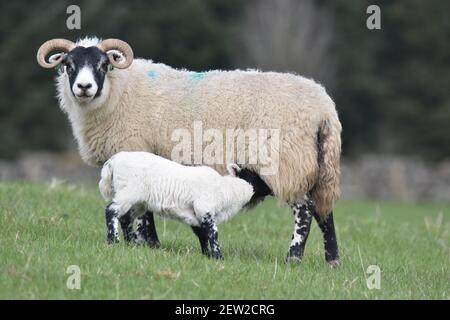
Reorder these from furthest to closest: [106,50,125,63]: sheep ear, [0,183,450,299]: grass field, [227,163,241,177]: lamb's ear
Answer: [106,50,125,63]: sheep ear
[227,163,241,177]: lamb's ear
[0,183,450,299]: grass field

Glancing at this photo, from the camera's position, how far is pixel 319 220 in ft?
36.0

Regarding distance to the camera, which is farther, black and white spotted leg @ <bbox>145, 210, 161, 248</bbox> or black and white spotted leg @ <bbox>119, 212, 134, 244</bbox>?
black and white spotted leg @ <bbox>145, 210, 161, 248</bbox>

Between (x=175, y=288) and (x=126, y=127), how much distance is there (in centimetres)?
296

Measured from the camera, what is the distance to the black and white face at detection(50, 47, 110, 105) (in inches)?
416

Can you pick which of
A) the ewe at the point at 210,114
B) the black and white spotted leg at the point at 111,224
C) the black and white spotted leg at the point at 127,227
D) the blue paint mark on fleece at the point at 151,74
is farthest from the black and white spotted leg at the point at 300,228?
the blue paint mark on fleece at the point at 151,74

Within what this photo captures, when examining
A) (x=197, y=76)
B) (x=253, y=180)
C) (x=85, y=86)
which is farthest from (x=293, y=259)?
(x=85, y=86)

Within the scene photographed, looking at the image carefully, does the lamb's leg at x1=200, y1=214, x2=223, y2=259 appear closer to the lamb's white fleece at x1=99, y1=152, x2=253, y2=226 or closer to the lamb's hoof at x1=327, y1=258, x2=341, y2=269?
the lamb's white fleece at x1=99, y1=152, x2=253, y2=226

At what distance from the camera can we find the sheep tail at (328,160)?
418 inches

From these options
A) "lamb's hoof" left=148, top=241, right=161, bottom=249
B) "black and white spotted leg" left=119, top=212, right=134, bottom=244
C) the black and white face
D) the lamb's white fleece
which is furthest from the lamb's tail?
the black and white face

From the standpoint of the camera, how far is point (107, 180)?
33.9 ft

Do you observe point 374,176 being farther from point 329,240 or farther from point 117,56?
point 117,56

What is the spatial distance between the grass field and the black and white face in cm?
155
